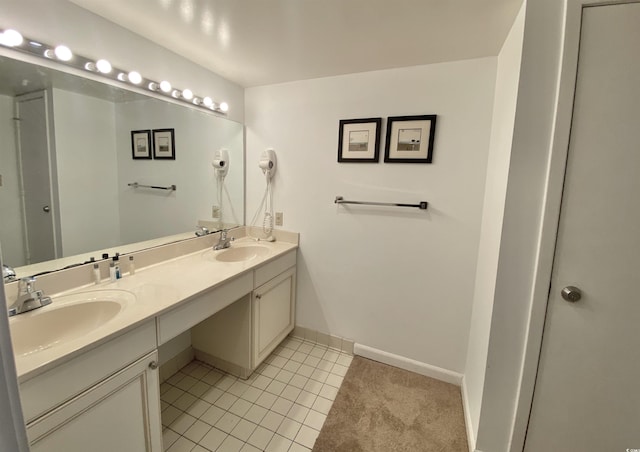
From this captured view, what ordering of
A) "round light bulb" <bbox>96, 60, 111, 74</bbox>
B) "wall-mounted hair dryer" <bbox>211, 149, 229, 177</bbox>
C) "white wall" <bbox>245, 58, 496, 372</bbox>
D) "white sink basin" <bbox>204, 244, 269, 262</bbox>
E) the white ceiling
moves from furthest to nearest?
"wall-mounted hair dryer" <bbox>211, 149, 229, 177</bbox> → "white sink basin" <bbox>204, 244, 269, 262</bbox> → "white wall" <bbox>245, 58, 496, 372</bbox> → "round light bulb" <bbox>96, 60, 111, 74</bbox> → the white ceiling

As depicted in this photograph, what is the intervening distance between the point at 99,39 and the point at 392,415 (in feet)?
8.41

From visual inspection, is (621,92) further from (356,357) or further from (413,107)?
(356,357)

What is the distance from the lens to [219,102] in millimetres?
2131

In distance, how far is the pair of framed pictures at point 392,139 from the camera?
1804 mm

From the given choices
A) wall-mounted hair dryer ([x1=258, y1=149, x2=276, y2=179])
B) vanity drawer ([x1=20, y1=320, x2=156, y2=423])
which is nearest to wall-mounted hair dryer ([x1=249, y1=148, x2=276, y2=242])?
wall-mounted hair dryer ([x1=258, y1=149, x2=276, y2=179])

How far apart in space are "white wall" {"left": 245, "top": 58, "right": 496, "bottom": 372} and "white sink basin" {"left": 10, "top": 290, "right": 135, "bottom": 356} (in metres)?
1.33

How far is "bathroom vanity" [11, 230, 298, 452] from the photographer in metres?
0.87

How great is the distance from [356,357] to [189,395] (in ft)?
3.87

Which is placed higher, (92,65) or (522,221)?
(92,65)

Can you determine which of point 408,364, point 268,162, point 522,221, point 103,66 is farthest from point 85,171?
point 408,364

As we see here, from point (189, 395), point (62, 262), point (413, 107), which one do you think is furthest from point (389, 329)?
point (62, 262)

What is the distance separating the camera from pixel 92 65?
4.49 feet

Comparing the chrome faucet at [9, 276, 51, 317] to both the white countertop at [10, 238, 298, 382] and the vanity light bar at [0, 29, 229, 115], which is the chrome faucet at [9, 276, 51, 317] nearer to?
the white countertop at [10, 238, 298, 382]

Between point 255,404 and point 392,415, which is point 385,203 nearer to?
point 392,415
